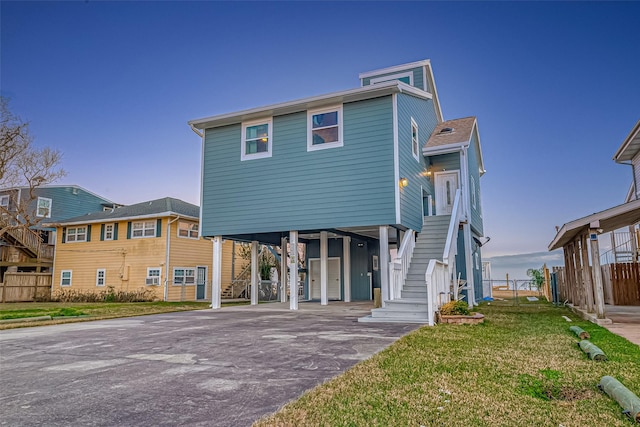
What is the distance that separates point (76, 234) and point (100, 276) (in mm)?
3539

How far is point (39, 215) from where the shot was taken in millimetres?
27797

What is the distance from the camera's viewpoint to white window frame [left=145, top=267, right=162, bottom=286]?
2071 cm

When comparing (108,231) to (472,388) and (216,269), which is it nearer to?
(216,269)

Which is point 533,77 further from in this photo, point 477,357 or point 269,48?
point 477,357

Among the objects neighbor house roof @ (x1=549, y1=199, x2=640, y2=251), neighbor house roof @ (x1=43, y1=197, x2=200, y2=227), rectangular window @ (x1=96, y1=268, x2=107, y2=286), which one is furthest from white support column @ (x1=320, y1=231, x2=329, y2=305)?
rectangular window @ (x1=96, y1=268, x2=107, y2=286)

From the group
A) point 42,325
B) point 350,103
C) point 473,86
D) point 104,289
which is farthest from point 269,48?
point 104,289

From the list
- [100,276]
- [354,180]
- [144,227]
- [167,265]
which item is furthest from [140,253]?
[354,180]

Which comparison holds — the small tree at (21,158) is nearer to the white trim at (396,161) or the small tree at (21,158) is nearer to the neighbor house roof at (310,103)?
the neighbor house roof at (310,103)

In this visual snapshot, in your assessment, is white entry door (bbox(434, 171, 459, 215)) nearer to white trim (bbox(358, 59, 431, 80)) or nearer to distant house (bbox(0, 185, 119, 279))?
white trim (bbox(358, 59, 431, 80))

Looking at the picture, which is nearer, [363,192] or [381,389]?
[381,389]

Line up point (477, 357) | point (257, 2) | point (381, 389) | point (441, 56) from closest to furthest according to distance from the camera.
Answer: point (381, 389) < point (477, 357) < point (257, 2) < point (441, 56)

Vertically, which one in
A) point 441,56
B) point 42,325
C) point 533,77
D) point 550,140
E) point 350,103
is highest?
point 441,56

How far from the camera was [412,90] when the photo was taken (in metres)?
12.7

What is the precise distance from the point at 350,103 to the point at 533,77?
9817 mm
